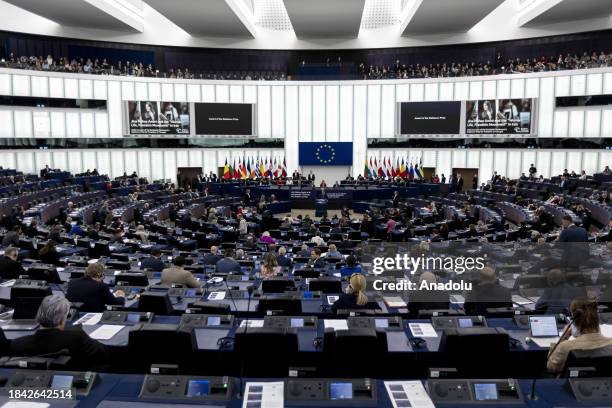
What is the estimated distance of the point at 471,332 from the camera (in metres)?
4.59

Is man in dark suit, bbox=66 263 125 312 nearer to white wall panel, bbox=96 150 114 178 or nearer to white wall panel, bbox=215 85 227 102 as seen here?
white wall panel, bbox=96 150 114 178

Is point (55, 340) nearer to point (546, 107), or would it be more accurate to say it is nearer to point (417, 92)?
point (546, 107)

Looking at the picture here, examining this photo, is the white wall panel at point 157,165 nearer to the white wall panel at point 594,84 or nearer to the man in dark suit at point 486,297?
the white wall panel at point 594,84

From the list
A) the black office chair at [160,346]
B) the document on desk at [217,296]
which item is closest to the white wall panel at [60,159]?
the document on desk at [217,296]

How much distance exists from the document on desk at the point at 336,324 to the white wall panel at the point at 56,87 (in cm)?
3036

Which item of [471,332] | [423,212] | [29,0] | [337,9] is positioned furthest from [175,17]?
[471,332]

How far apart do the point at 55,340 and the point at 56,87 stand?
30.5m

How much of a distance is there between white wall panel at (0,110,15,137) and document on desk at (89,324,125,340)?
2791cm

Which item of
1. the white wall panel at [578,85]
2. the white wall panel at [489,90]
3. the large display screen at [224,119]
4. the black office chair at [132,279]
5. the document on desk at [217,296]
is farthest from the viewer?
the large display screen at [224,119]

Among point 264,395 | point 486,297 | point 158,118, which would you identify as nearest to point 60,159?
point 158,118

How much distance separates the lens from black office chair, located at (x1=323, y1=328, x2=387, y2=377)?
174 inches

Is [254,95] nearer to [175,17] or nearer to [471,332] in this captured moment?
[175,17]

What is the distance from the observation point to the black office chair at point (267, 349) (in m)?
4.47

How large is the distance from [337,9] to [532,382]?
26.8m
